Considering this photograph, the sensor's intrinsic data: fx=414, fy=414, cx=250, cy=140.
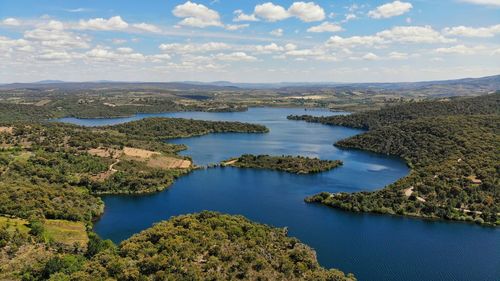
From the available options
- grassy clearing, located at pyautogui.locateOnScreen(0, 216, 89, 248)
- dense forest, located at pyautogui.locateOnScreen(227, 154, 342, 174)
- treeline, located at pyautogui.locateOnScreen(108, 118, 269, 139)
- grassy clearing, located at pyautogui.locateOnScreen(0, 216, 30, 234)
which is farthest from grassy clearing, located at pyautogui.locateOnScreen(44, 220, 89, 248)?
treeline, located at pyautogui.locateOnScreen(108, 118, 269, 139)

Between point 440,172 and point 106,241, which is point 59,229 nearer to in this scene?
point 106,241

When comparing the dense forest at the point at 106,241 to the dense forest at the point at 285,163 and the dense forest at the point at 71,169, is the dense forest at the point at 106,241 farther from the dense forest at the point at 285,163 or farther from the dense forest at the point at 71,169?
the dense forest at the point at 285,163

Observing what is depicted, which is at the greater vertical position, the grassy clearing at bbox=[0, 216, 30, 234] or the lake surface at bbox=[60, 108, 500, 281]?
the grassy clearing at bbox=[0, 216, 30, 234]

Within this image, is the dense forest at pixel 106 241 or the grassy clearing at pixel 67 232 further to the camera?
the grassy clearing at pixel 67 232


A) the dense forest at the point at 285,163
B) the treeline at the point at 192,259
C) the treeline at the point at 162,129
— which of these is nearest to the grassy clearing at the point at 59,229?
the treeline at the point at 192,259

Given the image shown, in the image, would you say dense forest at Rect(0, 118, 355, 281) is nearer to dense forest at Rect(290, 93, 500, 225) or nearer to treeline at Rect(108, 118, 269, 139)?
dense forest at Rect(290, 93, 500, 225)
